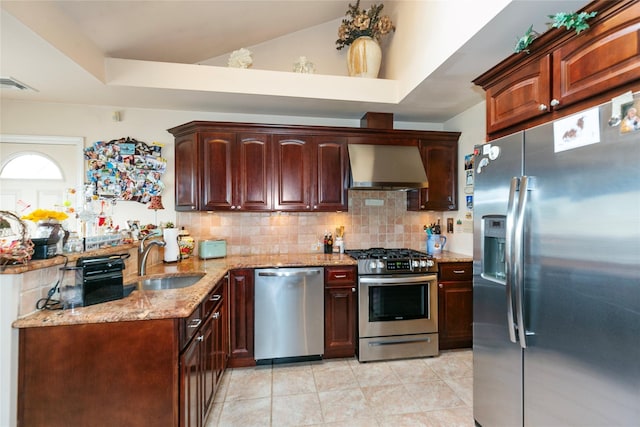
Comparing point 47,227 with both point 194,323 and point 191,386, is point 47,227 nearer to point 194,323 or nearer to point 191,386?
point 194,323

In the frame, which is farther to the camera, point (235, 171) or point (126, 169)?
point (126, 169)

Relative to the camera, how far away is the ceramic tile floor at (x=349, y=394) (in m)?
2.05

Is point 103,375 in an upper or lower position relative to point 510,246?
lower

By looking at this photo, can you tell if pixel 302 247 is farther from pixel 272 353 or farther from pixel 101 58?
pixel 101 58

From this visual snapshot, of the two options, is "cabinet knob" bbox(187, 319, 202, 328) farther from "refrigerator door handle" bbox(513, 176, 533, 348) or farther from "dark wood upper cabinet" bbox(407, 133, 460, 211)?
"dark wood upper cabinet" bbox(407, 133, 460, 211)

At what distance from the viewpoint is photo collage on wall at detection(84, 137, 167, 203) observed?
3082 mm

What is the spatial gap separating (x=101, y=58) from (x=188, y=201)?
1380 mm

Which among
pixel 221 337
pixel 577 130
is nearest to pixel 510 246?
pixel 577 130

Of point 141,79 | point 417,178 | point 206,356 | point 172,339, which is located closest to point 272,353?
point 206,356

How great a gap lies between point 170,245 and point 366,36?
2.87 metres

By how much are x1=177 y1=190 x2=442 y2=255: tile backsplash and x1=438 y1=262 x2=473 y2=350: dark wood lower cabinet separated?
0.73m

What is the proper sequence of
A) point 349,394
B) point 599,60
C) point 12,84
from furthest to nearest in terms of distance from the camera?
point 12,84, point 349,394, point 599,60

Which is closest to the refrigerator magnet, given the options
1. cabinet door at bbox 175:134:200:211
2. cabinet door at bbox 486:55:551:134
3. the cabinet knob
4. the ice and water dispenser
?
cabinet door at bbox 486:55:551:134

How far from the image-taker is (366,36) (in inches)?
119
